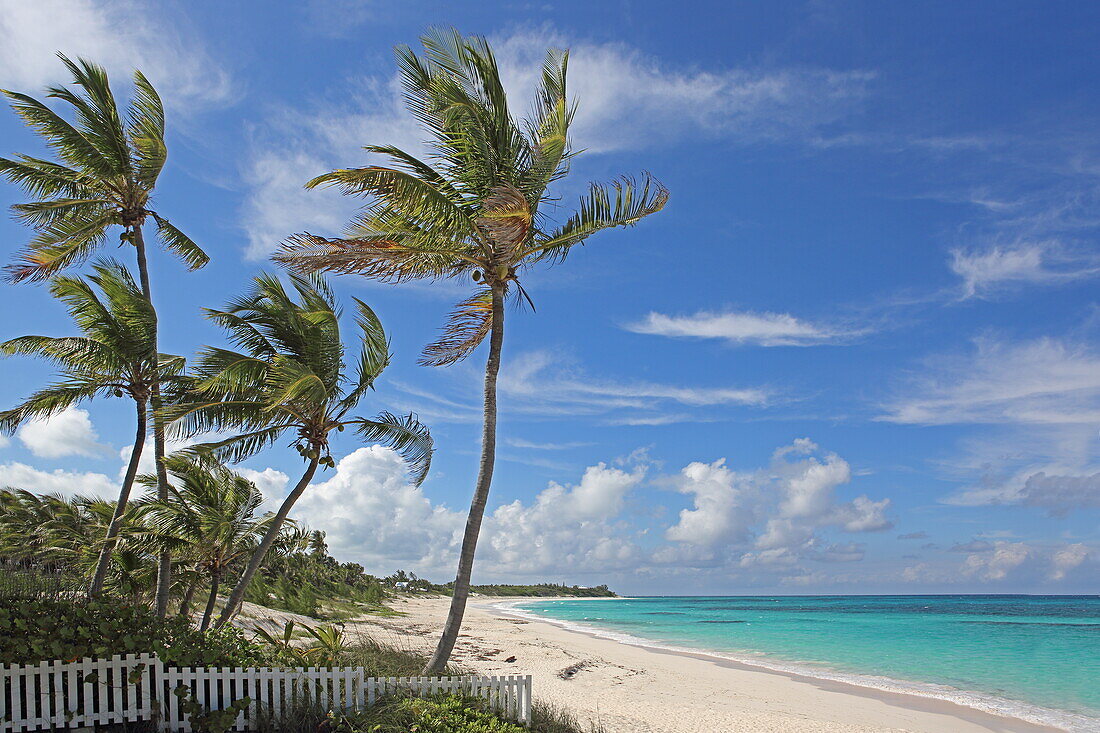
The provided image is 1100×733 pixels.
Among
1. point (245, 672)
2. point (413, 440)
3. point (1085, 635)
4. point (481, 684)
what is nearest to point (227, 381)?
point (413, 440)

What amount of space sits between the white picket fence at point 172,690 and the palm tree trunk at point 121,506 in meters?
6.45

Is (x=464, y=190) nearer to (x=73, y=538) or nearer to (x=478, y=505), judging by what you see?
(x=478, y=505)

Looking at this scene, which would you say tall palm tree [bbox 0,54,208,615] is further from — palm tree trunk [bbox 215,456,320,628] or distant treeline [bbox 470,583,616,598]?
distant treeline [bbox 470,583,616,598]

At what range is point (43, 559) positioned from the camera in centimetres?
1975

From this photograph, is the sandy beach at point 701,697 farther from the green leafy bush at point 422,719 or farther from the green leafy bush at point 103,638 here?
the green leafy bush at point 103,638

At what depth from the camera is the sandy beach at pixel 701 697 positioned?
39.2 ft

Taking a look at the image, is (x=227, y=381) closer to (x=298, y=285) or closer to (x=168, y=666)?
(x=298, y=285)

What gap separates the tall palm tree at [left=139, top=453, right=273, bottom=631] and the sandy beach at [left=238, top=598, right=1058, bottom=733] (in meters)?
4.15

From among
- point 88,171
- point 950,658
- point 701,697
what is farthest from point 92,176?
point 950,658

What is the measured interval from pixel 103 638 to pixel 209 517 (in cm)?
487

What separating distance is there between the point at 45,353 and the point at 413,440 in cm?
775

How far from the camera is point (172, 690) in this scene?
25.9 feet

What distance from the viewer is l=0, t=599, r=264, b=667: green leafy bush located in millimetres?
7996

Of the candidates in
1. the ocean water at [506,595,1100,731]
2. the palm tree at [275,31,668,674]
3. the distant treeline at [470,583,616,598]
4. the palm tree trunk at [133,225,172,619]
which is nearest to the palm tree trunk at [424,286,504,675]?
the palm tree at [275,31,668,674]
